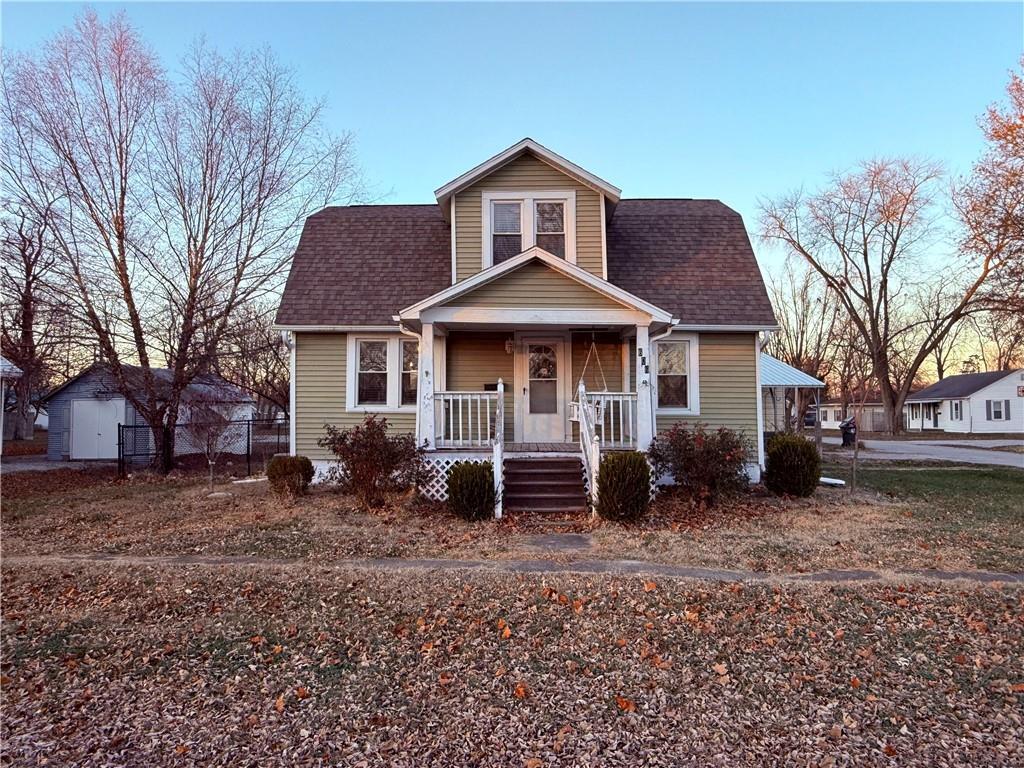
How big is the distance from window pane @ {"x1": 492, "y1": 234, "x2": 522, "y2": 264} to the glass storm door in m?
1.76

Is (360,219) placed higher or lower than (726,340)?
higher

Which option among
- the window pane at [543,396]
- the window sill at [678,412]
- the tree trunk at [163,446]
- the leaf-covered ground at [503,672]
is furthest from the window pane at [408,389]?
the tree trunk at [163,446]

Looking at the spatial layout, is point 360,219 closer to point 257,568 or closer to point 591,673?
point 257,568

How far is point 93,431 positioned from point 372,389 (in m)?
14.3

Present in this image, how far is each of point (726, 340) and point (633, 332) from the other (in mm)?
2053

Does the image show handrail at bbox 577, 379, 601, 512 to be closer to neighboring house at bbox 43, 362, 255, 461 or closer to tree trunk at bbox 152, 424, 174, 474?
tree trunk at bbox 152, 424, 174, 474

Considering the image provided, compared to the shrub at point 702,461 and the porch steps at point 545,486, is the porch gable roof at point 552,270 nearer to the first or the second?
the shrub at point 702,461

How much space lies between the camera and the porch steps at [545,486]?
9461 millimetres

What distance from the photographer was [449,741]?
3342mm

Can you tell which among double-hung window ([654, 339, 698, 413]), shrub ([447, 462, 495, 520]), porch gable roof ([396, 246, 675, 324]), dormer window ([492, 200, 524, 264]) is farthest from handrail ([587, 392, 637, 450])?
dormer window ([492, 200, 524, 264])

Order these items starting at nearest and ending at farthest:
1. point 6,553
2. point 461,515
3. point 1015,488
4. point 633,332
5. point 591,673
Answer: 1. point 591,673
2. point 6,553
3. point 461,515
4. point 633,332
5. point 1015,488

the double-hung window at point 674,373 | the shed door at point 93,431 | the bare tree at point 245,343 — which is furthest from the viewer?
the shed door at point 93,431

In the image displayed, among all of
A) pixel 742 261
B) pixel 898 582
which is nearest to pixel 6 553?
pixel 898 582

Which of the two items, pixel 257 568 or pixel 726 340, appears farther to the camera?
pixel 726 340
